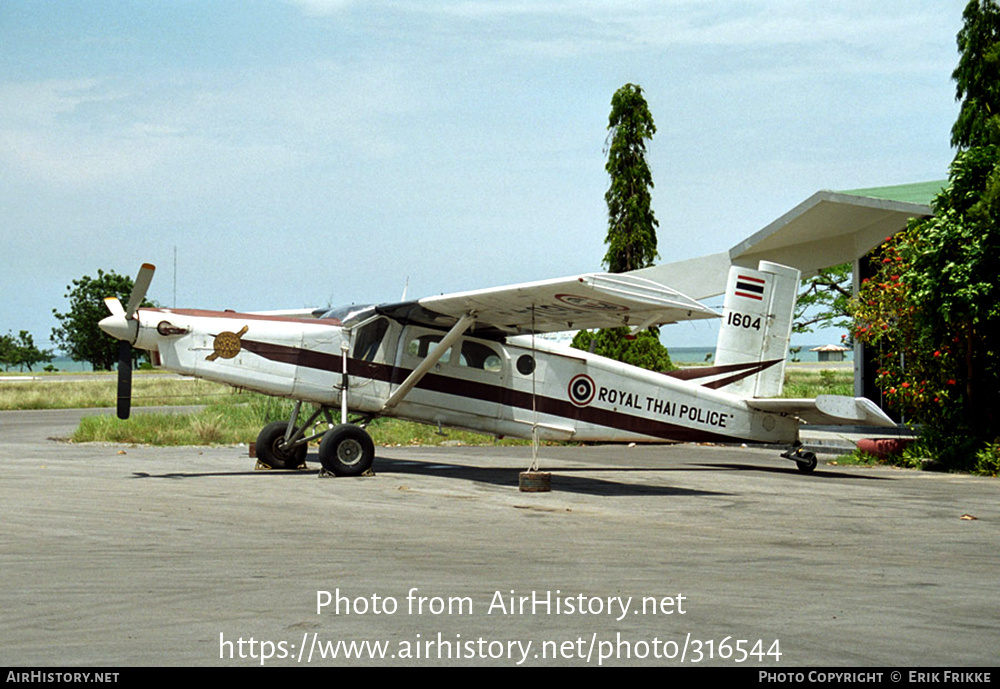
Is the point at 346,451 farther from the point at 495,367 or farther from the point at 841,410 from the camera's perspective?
the point at 841,410

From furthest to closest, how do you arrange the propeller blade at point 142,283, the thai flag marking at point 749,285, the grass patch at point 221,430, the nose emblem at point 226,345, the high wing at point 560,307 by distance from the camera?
the grass patch at point 221,430 < the thai flag marking at point 749,285 < the nose emblem at point 226,345 < the propeller blade at point 142,283 < the high wing at point 560,307

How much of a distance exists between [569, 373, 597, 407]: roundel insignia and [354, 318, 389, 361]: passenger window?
296 cm

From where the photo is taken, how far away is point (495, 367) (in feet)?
48.4

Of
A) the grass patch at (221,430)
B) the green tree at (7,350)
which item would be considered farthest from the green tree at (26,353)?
the grass patch at (221,430)

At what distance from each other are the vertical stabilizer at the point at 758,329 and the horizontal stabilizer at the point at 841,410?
2.66 ft

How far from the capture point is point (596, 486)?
42.2 ft

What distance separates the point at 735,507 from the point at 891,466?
730 cm

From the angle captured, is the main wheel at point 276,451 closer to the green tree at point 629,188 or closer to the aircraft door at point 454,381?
the aircraft door at point 454,381

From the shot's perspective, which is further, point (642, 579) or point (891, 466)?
point (891, 466)

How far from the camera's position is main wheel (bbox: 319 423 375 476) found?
1302cm

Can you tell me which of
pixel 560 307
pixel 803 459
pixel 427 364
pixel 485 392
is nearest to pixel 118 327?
pixel 427 364

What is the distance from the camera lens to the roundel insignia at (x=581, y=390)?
49.3ft
